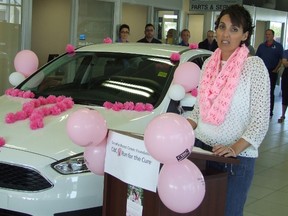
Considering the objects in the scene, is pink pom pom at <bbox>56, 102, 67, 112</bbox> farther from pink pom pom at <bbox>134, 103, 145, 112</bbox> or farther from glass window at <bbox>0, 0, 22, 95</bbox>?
glass window at <bbox>0, 0, 22, 95</bbox>

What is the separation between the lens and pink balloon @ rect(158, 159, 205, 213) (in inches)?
77.7

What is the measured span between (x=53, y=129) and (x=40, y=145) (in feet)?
0.87

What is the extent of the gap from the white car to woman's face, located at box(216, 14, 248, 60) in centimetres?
129

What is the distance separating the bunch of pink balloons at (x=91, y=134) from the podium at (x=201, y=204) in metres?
0.11

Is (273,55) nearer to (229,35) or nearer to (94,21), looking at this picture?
(94,21)

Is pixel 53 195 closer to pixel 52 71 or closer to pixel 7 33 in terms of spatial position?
pixel 52 71

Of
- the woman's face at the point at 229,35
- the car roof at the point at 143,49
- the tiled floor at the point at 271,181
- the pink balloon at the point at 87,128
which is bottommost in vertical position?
the tiled floor at the point at 271,181

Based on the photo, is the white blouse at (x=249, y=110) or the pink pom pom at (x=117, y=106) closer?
the white blouse at (x=249, y=110)

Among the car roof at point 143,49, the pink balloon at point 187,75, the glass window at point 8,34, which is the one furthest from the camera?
the glass window at point 8,34

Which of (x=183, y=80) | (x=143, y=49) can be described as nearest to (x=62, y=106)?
(x=183, y=80)

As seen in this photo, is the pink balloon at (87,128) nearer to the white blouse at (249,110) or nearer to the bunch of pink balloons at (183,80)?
the white blouse at (249,110)

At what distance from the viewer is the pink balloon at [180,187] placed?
77.7 inches

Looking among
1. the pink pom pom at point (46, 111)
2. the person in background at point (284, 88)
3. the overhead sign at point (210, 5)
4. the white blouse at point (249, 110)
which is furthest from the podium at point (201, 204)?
the person in background at point (284, 88)

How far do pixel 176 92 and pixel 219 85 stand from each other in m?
1.54
